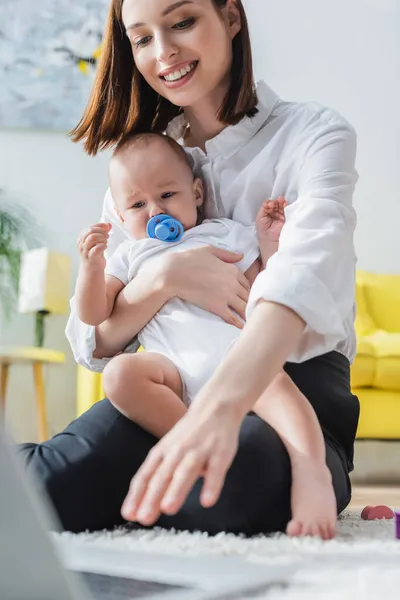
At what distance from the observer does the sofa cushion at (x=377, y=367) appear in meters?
3.14

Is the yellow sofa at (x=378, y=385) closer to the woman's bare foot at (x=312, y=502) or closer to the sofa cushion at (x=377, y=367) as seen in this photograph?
the sofa cushion at (x=377, y=367)

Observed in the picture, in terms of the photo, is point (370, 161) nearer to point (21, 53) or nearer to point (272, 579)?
point (21, 53)

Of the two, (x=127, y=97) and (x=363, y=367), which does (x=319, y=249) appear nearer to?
(x=127, y=97)

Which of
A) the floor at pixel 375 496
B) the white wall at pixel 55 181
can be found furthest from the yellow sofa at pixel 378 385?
the white wall at pixel 55 181

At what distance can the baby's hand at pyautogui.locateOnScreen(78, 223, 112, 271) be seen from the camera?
4.14 feet

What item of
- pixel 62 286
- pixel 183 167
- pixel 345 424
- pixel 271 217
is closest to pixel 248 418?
pixel 345 424

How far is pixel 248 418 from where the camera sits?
112 centimetres

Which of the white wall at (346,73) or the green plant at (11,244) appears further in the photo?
the white wall at (346,73)

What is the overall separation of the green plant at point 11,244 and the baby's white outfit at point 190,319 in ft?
8.21

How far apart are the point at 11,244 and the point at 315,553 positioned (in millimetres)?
3377

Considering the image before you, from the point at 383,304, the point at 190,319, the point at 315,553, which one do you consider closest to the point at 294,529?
the point at 315,553

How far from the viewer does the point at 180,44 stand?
1355 millimetres

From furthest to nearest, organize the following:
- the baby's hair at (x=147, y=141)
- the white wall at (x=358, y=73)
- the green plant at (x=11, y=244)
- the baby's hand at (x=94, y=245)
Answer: the white wall at (x=358, y=73) < the green plant at (x=11, y=244) < the baby's hair at (x=147, y=141) < the baby's hand at (x=94, y=245)

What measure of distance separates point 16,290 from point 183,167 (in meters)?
2.62
